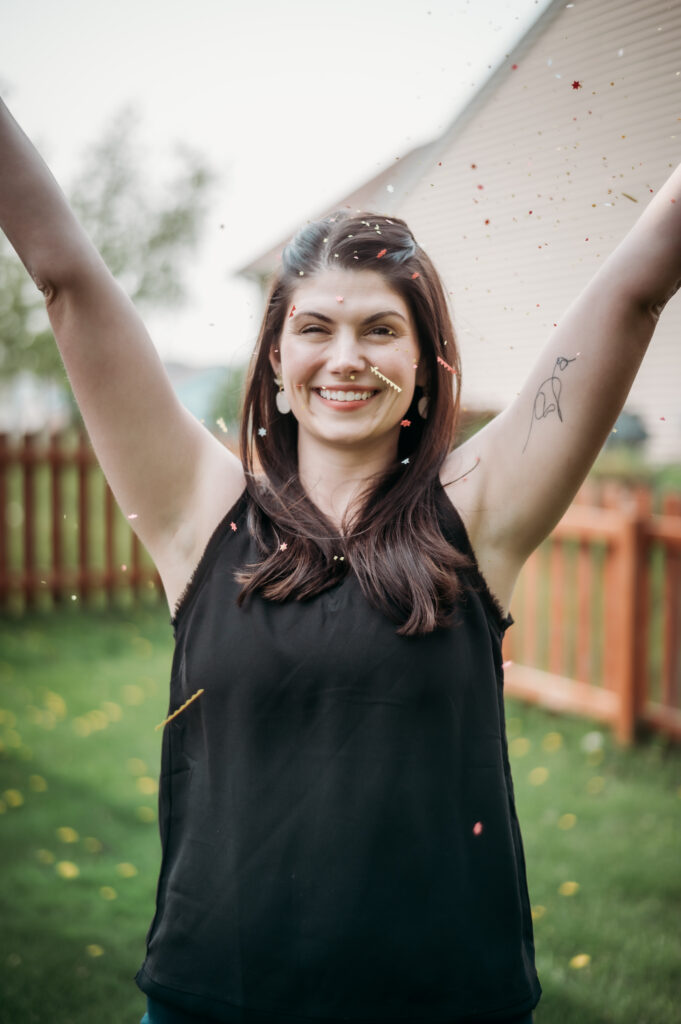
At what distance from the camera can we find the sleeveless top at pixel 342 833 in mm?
1438

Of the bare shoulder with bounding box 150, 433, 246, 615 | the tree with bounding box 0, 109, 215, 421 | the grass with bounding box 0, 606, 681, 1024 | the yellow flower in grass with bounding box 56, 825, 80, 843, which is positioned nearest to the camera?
the bare shoulder with bounding box 150, 433, 246, 615

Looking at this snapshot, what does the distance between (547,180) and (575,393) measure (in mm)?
451

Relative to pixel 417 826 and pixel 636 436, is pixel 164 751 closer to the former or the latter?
pixel 417 826

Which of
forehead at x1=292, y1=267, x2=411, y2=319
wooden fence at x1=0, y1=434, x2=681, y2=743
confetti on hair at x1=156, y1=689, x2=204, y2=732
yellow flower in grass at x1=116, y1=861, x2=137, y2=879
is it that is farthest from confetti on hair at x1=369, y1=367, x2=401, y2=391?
yellow flower in grass at x1=116, y1=861, x2=137, y2=879

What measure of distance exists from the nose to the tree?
432cm

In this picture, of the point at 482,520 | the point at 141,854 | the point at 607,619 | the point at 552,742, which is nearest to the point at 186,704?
the point at 482,520

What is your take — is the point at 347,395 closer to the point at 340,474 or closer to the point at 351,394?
the point at 351,394

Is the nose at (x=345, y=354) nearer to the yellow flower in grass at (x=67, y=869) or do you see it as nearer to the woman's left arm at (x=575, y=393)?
the woman's left arm at (x=575, y=393)

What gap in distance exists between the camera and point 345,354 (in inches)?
63.0

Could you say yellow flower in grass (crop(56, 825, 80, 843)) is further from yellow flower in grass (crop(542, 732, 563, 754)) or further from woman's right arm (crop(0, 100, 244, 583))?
woman's right arm (crop(0, 100, 244, 583))

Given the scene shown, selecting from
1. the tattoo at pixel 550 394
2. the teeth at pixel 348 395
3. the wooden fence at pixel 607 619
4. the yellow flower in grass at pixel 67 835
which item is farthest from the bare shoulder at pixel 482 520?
the yellow flower in grass at pixel 67 835

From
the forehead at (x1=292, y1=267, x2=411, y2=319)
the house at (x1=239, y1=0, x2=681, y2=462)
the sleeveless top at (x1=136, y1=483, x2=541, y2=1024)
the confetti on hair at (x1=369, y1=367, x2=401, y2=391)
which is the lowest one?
the sleeveless top at (x1=136, y1=483, x2=541, y2=1024)

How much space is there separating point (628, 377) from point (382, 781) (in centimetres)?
78

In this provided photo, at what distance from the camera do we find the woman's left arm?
4.74 ft
